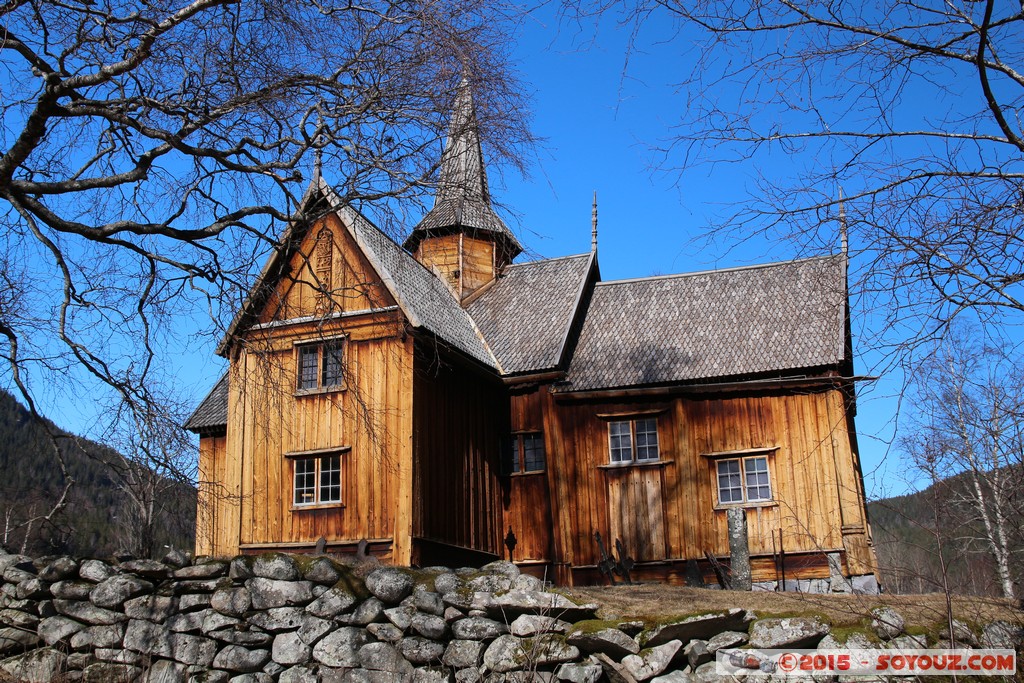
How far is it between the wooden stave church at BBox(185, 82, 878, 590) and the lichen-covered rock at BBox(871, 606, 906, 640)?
663 centimetres

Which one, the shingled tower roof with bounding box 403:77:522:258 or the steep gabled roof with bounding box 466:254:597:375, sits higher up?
the steep gabled roof with bounding box 466:254:597:375

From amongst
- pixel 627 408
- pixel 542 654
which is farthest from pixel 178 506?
pixel 627 408

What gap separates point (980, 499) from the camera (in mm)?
21609

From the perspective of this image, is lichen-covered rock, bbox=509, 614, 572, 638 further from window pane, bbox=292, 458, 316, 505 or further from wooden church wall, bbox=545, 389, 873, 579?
wooden church wall, bbox=545, 389, 873, 579

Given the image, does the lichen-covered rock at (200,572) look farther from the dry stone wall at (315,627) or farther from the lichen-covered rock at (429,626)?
the lichen-covered rock at (429,626)

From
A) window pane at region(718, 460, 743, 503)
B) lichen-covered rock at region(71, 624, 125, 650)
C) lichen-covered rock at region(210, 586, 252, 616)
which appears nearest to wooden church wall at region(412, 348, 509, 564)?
Result: window pane at region(718, 460, 743, 503)

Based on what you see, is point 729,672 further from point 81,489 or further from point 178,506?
point 81,489

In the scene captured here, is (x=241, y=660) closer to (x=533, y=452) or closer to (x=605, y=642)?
(x=605, y=642)

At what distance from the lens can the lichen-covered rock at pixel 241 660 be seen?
1101 cm

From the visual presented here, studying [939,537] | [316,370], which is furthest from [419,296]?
[939,537]

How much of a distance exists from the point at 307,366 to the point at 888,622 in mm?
11933

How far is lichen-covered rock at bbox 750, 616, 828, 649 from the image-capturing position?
9.88m

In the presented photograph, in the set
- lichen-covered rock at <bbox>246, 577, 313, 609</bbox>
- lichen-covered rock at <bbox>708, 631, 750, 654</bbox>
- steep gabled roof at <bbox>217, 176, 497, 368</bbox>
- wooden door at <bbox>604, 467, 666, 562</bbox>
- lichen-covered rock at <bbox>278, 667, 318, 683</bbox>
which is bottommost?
lichen-covered rock at <bbox>278, 667, 318, 683</bbox>

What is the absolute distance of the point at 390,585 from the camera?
1116 cm
